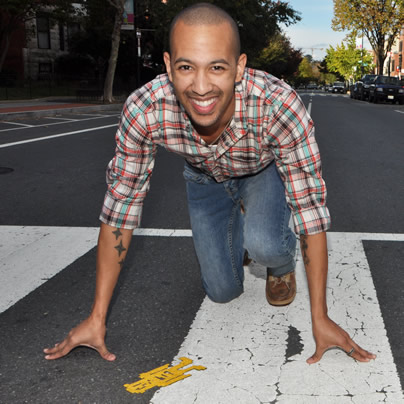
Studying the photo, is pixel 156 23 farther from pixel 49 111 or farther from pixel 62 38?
pixel 49 111

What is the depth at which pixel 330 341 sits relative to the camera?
2.59 meters

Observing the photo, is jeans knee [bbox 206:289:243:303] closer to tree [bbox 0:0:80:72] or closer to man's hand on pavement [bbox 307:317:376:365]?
man's hand on pavement [bbox 307:317:376:365]

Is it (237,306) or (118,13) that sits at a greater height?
Answer: (118,13)

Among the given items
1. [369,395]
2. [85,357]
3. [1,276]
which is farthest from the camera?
[1,276]

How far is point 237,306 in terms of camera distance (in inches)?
131

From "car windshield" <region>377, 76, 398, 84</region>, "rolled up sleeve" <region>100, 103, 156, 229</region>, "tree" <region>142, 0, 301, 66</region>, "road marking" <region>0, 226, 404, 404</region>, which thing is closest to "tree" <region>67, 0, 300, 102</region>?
"tree" <region>142, 0, 301, 66</region>

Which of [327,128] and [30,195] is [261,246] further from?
[327,128]

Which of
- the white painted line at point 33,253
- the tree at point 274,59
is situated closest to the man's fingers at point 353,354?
the white painted line at point 33,253

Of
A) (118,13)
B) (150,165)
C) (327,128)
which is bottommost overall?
(327,128)

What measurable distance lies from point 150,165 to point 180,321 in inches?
34.9

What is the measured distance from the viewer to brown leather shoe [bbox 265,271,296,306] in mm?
3324

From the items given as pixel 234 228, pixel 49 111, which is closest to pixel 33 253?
pixel 234 228

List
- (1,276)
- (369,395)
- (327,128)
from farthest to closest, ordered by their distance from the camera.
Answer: (327,128) < (1,276) < (369,395)

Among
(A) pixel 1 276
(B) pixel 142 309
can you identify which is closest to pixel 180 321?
(B) pixel 142 309
